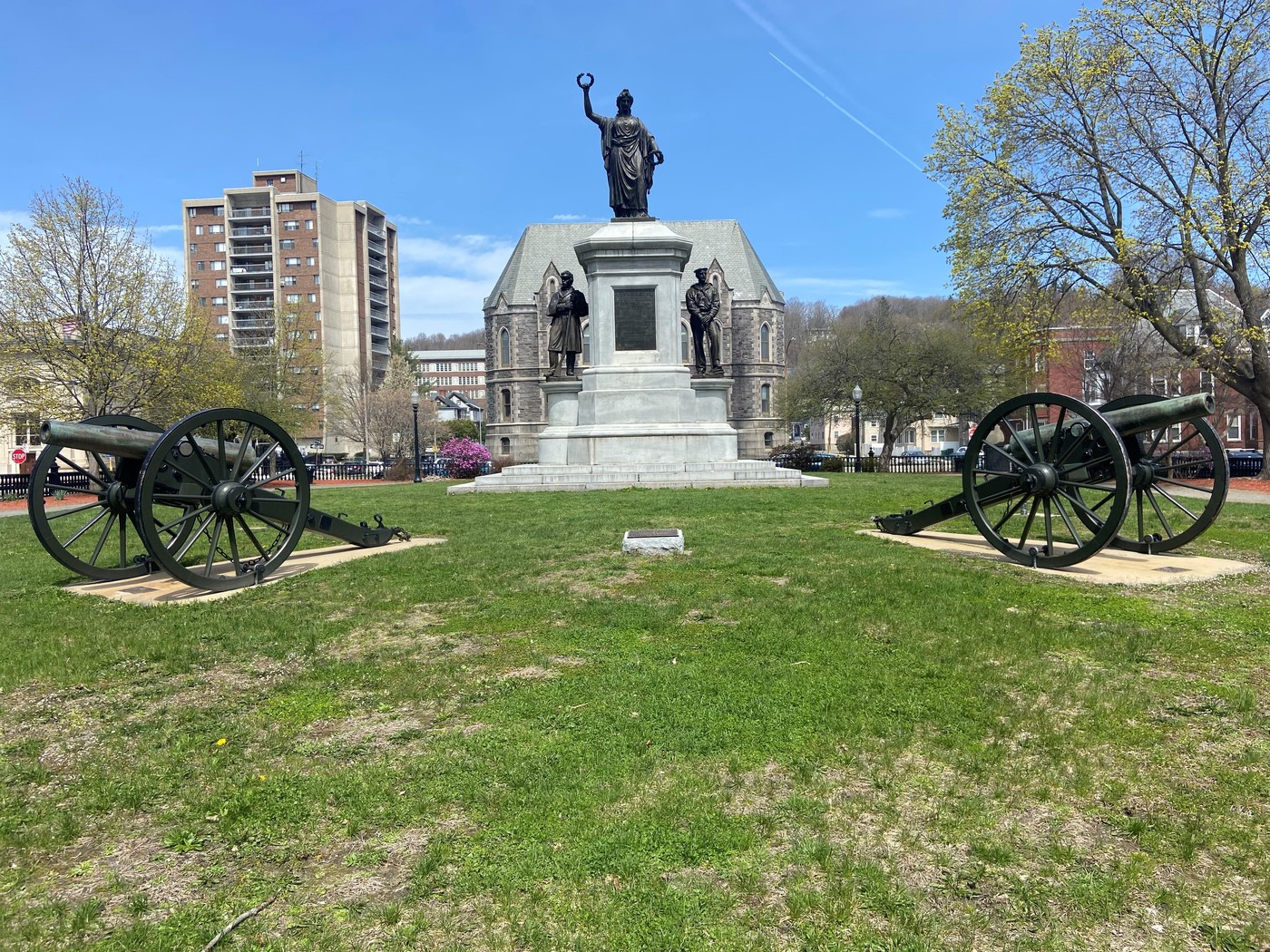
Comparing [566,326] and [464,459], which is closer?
[566,326]

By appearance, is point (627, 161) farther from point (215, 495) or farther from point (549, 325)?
point (549, 325)

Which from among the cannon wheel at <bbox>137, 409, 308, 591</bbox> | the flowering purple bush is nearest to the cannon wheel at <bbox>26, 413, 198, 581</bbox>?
the cannon wheel at <bbox>137, 409, 308, 591</bbox>

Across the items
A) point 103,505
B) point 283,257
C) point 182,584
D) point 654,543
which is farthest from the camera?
point 283,257

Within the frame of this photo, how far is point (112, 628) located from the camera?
623cm

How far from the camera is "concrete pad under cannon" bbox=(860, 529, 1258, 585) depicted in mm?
7566

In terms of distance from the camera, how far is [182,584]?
8117 millimetres

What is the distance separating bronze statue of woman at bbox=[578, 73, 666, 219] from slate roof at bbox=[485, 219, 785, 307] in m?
48.9

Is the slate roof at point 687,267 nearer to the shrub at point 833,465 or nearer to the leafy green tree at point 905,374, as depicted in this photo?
the leafy green tree at point 905,374

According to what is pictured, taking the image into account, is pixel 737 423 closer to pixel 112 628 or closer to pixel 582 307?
pixel 582 307

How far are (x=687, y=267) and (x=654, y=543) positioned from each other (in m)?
65.0

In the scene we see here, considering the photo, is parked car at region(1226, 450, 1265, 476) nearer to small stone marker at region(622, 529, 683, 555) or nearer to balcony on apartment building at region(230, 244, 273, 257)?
small stone marker at region(622, 529, 683, 555)

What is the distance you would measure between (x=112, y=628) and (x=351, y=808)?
159 inches

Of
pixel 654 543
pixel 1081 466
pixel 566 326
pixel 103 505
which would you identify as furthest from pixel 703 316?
pixel 103 505

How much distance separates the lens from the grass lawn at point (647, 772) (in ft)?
8.64
